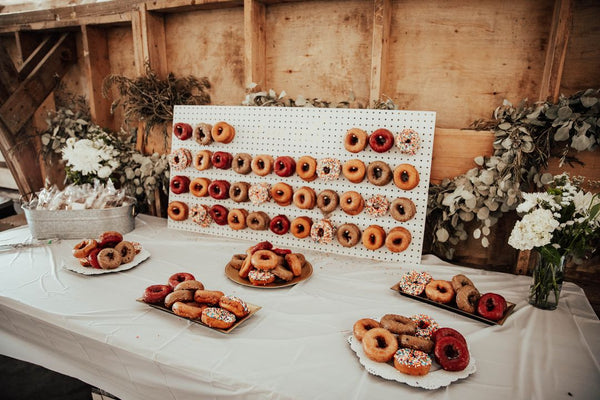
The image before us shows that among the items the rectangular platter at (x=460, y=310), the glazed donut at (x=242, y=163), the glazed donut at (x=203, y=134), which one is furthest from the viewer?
the glazed donut at (x=203, y=134)

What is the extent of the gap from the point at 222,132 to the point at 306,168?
70 cm

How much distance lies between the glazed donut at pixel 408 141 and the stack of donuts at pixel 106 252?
5.86 ft

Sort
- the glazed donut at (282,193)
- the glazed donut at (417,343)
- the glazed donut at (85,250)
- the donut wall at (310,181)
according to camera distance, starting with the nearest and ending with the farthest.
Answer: the glazed donut at (417,343) → the glazed donut at (85,250) → the donut wall at (310,181) → the glazed donut at (282,193)

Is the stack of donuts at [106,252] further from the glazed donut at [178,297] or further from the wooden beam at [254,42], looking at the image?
the wooden beam at [254,42]

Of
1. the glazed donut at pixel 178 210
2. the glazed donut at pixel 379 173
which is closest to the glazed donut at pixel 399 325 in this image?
the glazed donut at pixel 379 173

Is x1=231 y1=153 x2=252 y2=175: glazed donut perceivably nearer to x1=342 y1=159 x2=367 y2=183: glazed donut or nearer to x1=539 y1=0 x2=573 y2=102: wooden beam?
x1=342 y1=159 x2=367 y2=183: glazed donut

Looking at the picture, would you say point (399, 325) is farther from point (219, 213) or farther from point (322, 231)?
point (219, 213)

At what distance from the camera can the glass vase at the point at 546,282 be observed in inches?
65.3

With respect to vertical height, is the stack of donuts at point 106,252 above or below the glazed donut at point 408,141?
below

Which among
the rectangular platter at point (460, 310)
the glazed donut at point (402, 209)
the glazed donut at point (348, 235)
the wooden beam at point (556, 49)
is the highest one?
the wooden beam at point (556, 49)

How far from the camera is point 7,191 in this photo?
16.0 ft

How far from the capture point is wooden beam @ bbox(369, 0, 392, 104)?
2350 millimetres

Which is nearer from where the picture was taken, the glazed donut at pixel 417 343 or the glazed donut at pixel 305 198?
the glazed donut at pixel 417 343

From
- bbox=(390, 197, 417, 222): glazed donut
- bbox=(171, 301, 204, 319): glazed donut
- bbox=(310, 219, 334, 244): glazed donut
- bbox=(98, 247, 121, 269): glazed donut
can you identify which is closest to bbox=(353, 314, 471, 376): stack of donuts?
bbox=(171, 301, 204, 319): glazed donut
